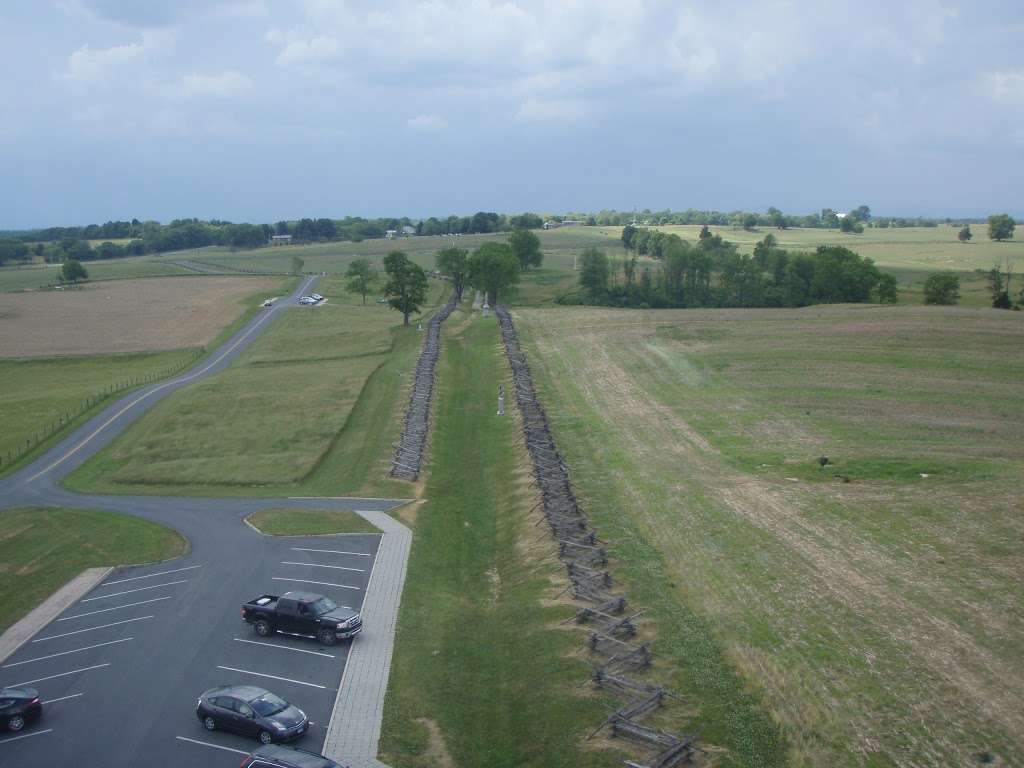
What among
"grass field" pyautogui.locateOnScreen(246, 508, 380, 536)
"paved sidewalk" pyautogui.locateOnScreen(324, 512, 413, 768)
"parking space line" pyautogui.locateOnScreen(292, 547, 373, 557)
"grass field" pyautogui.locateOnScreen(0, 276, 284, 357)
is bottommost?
"paved sidewalk" pyautogui.locateOnScreen(324, 512, 413, 768)

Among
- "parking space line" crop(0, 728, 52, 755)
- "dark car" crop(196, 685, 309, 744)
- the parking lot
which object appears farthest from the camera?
"parking space line" crop(0, 728, 52, 755)

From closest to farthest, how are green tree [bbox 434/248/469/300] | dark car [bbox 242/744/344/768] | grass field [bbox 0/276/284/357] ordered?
dark car [bbox 242/744/344/768] < grass field [bbox 0/276/284/357] < green tree [bbox 434/248/469/300]

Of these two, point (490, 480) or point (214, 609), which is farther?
point (490, 480)

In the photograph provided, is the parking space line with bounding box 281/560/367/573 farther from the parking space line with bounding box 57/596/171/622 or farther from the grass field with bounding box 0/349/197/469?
the grass field with bounding box 0/349/197/469

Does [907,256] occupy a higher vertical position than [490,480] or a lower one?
higher

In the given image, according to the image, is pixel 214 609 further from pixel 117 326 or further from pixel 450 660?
pixel 117 326

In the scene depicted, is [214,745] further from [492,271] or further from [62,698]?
[492,271]

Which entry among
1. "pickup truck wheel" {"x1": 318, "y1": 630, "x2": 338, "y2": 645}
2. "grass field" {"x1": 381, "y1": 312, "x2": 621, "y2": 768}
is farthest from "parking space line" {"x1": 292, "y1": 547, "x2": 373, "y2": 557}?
"pickup truck wheel" {"x1": 318, "y1": 630, "x2": 338, "y2": 645}

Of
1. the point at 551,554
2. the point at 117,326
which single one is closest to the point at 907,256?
the point at 117,326
